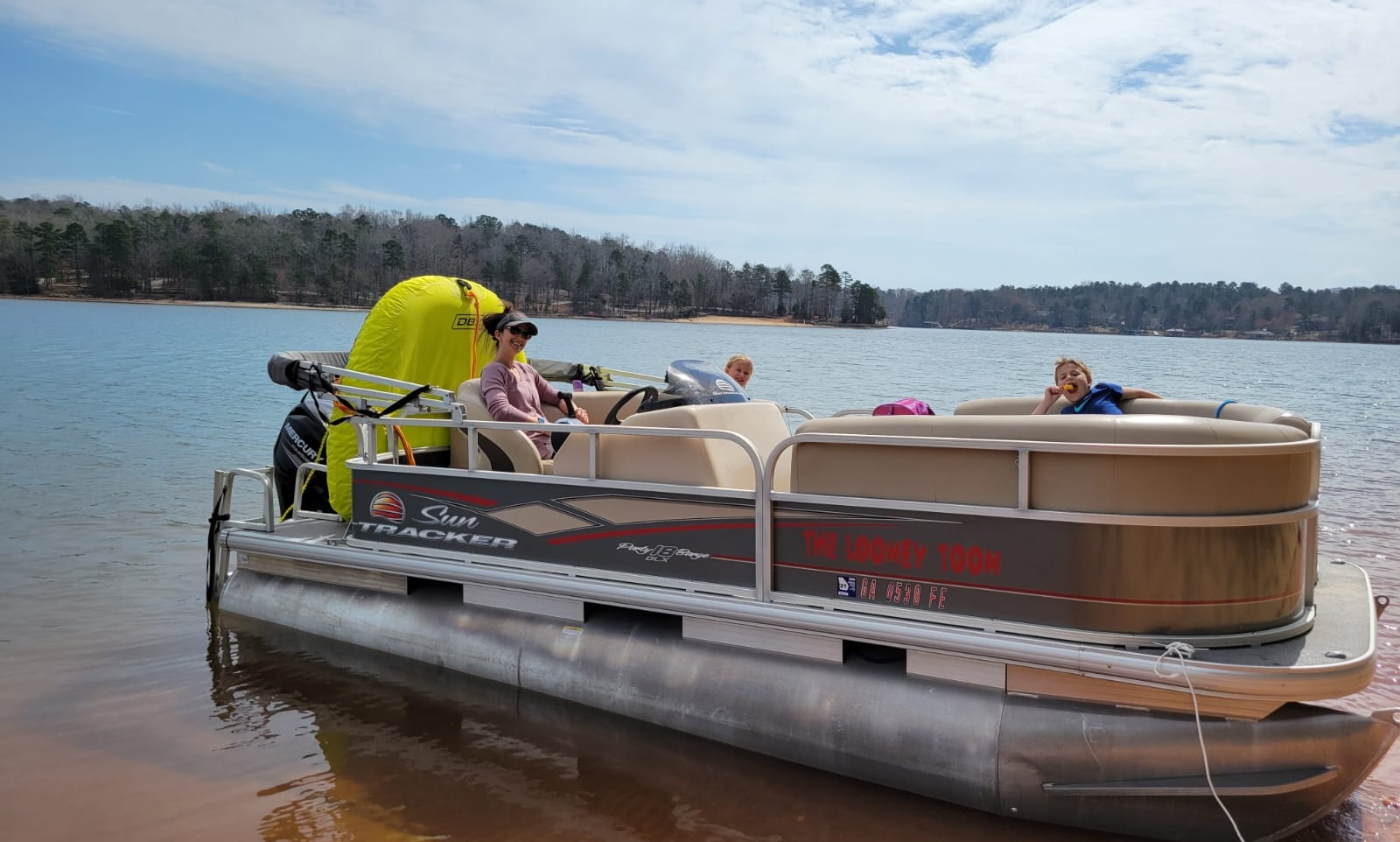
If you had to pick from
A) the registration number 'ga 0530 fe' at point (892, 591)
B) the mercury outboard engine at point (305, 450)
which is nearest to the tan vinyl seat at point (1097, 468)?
the registration number 'ga 0530 fe' at point (892, 591)

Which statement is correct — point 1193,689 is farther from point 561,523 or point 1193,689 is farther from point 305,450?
point 305,450

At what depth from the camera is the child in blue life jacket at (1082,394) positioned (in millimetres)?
5023

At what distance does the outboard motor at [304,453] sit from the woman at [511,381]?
2349mm

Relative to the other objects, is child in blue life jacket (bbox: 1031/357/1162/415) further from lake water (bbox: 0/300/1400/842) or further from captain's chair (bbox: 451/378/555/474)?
captain's chair (bbox: 451/378/555/474)

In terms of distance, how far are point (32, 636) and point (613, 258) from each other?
247ft

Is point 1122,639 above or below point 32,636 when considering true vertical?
above

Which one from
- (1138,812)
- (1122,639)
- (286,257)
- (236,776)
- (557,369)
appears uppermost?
(286,257)

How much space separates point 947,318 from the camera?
105 meters

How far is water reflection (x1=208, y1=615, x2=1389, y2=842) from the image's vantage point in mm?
4141

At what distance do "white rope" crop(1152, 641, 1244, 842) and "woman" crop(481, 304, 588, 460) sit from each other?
3335mm

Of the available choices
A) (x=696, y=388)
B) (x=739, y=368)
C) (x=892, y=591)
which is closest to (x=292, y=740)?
(x=696, y=388)

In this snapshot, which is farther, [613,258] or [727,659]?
[613,258]

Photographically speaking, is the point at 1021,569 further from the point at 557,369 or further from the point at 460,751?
the point at 557,369

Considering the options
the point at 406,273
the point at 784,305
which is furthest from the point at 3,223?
the point at 784,305
